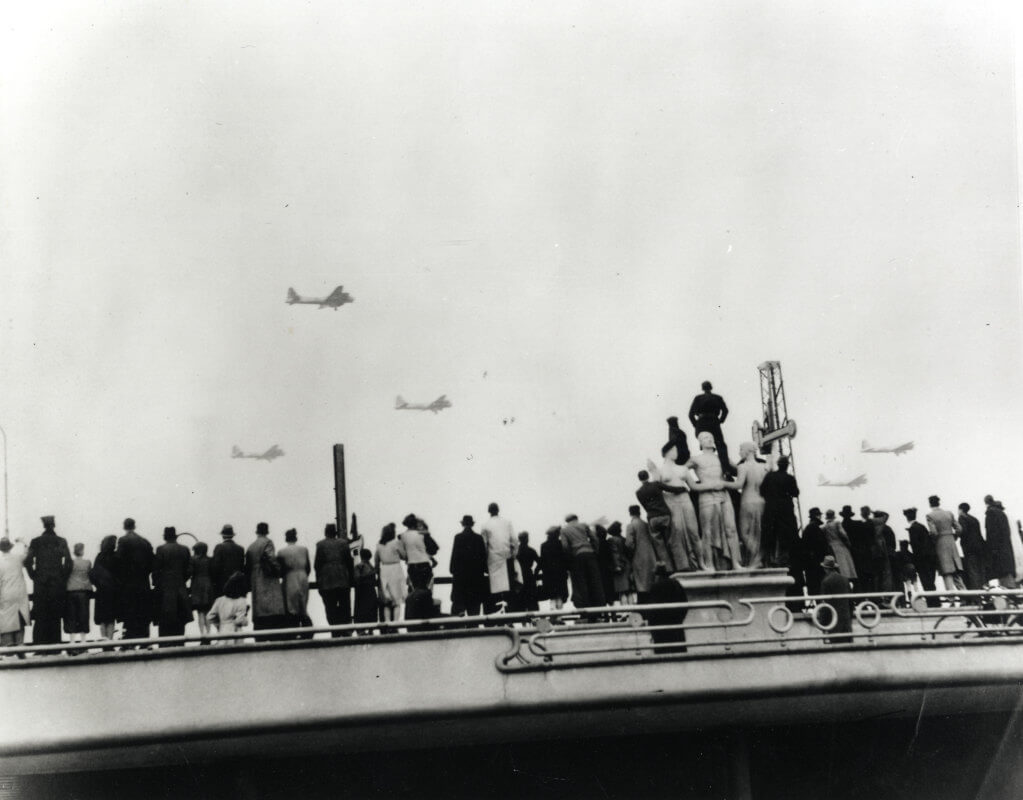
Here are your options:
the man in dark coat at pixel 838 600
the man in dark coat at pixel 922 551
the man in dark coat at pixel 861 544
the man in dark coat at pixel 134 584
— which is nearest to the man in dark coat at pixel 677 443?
the man in dark coat at pixel 838 600

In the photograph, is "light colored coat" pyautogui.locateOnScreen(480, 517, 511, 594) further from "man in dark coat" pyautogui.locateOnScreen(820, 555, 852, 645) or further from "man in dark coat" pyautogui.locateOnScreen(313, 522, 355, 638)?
"man in dark coat" pyautogui.locateOnScreen(820, 555, 852, 645)

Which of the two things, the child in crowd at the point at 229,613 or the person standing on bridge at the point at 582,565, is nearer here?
the child in crowd at the point at 229,613

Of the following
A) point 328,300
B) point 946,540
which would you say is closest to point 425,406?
point 328,300

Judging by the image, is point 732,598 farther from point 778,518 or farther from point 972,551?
point 972,551

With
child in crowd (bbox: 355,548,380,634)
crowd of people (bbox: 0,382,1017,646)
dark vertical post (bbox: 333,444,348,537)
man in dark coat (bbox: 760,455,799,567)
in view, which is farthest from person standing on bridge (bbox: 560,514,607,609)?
dark vertical post (bbox: 333,444,348,537)

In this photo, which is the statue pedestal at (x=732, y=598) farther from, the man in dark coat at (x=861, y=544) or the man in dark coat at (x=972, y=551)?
the man in dark coat at (x=972, y=551)

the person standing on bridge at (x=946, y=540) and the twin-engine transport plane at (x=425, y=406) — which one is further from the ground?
the twin-engine transport plane at (x=425, y=406)
